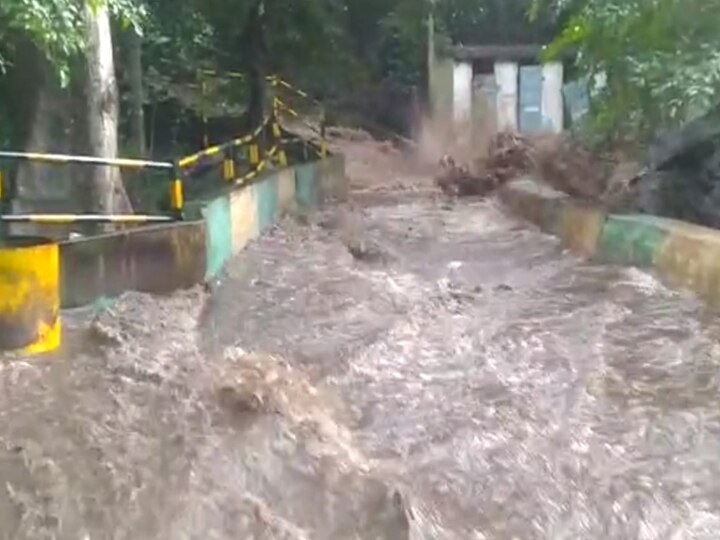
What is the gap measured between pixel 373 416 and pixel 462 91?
20.0 m

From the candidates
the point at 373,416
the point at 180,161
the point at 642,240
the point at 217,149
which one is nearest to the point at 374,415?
the point at 373,416

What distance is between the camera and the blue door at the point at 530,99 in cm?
2502

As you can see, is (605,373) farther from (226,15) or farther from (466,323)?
(226,15)

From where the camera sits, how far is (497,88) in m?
25.2

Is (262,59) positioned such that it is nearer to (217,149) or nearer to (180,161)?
(217,149)

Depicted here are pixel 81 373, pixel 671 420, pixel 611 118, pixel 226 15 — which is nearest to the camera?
pixel 671 420

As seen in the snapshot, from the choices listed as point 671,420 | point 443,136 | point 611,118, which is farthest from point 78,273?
point 443,136

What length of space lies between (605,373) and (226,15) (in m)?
10.2

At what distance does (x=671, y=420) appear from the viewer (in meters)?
5.61

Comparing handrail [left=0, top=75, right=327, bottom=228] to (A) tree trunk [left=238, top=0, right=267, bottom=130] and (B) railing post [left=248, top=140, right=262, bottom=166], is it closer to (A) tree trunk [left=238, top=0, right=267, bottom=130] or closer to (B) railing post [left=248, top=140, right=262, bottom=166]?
(B) railing post [left=248, top=140, right=262, bottom=166]

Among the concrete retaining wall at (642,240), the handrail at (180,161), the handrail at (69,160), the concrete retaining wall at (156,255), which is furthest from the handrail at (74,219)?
the concrete retaining wall at (642,240)

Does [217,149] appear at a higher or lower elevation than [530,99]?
lower

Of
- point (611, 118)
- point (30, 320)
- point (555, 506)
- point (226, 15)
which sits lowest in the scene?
point (555, 506)

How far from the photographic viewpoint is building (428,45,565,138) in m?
24.6
